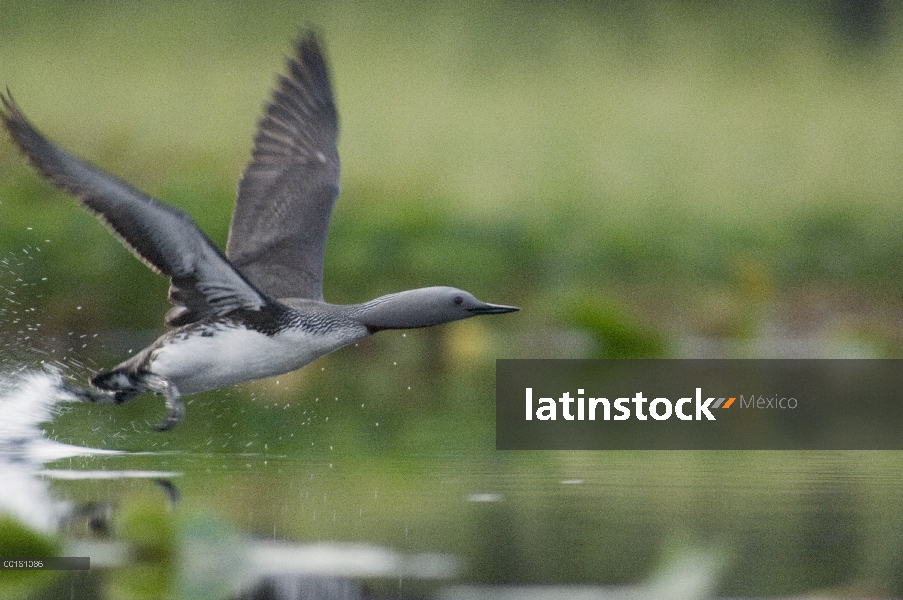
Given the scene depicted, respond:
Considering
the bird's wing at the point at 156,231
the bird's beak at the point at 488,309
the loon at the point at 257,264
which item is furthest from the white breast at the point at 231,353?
the bird's beak at the point at 488,309

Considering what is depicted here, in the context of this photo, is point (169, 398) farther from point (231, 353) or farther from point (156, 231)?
point (156, 231)

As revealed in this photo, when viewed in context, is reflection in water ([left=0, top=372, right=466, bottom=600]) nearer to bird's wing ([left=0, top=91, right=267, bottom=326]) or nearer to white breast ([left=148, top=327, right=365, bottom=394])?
white breast ([left=148, top=327, right=365, bottom=394])

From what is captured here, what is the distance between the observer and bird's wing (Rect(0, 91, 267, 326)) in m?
4.57

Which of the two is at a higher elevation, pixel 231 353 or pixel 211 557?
pixel 231 353

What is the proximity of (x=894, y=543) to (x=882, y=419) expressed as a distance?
14.2ft

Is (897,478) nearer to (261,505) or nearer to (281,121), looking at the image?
(261,505)

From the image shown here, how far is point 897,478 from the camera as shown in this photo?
5.66m

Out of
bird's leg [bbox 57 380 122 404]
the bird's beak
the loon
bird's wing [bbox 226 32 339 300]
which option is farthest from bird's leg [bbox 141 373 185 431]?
the bird's beak

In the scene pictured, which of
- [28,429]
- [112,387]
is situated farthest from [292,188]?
[28,429]

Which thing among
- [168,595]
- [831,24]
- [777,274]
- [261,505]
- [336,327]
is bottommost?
[168,595]

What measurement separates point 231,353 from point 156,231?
660 mm

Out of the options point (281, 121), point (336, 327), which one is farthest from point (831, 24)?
point (336, 327)

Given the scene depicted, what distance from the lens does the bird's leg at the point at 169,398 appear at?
5.27 m

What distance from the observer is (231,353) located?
17.5ft
